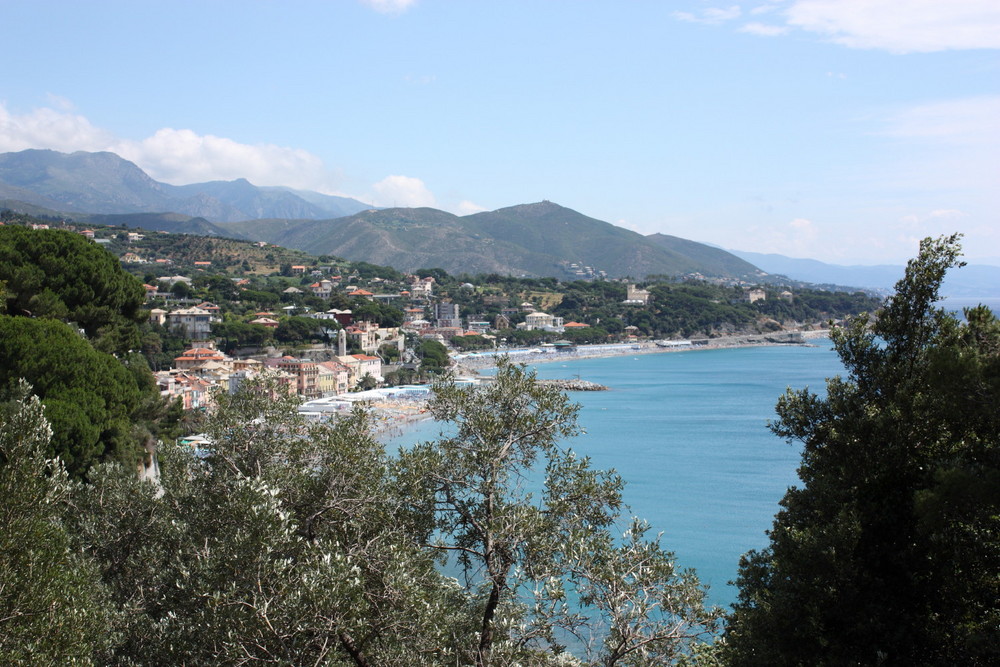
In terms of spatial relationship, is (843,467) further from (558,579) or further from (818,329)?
(818,329)

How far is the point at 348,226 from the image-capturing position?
172625mm

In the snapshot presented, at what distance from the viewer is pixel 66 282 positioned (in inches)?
558

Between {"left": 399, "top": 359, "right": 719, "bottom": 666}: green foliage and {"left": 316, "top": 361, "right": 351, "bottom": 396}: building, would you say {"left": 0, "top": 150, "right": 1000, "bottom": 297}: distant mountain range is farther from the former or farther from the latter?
{"left": 399, "top": 359, "right": 719, "bottom": 666}: green foliage

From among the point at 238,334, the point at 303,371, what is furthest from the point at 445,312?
the point at 303,371

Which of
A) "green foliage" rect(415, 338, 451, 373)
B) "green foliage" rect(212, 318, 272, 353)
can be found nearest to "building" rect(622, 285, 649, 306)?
"green foliage" rect(415, 338, 451, 373)

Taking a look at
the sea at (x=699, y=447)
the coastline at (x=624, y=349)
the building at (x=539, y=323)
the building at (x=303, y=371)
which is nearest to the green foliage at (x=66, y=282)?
the sea at (x=699, y=447)

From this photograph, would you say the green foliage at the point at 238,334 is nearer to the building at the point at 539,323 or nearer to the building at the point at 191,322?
the building at the point at 191,322

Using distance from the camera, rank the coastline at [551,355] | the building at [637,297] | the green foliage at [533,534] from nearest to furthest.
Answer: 1. the green foliage at [533,534]
2. the coastline at [551,355]
3. the building at [637,297]

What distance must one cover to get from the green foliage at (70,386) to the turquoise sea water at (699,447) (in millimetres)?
6839

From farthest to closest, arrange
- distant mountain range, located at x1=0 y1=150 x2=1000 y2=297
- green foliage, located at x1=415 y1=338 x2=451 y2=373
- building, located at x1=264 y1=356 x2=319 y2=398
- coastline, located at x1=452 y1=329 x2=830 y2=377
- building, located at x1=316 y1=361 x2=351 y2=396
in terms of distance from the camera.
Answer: distant mountain range, located at x1=0 y1=150 x2=1000 y2=297
coastline, located at x1=452 y1=329 x2=830 y2=377
green foliage, located at x1=415 y1=338 x2=451 y2=373
building, located at x1=316 y1=361 x2=351 y2=396
building, located at x1=264 y1=356 x2=319 y2=398

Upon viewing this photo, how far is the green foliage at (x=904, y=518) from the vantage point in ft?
13.0

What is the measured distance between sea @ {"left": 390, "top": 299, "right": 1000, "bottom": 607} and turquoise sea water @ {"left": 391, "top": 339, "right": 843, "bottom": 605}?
0.03m

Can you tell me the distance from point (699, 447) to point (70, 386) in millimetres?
21467

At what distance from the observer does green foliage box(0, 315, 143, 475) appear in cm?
1052
